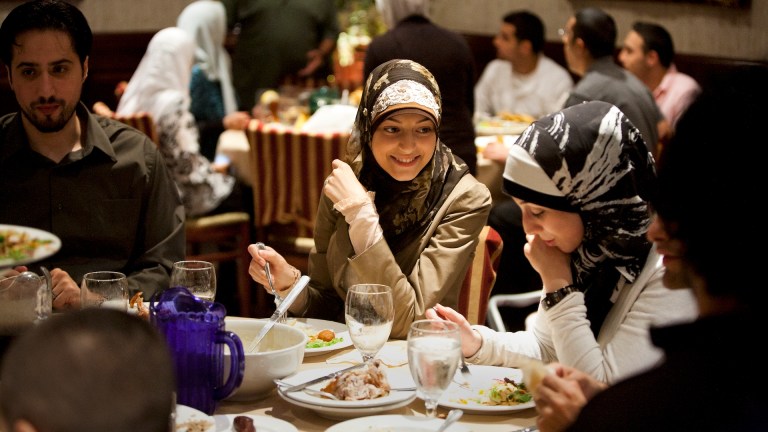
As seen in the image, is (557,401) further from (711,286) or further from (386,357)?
(386,357)

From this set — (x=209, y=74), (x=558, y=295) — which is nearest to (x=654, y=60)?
(x=209, y=74)

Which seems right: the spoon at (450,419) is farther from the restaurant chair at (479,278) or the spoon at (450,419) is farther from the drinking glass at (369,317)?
the restaurant chair at (479,278)

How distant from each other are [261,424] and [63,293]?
80 centimetres

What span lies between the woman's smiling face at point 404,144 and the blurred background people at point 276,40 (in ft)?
16.2

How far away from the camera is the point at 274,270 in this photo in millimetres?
2328

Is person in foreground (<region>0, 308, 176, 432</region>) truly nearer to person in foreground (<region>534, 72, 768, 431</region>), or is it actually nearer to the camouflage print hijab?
person in foreground (<region>534, 72, 768, 431</region>)

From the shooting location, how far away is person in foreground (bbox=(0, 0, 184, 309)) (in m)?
2.67

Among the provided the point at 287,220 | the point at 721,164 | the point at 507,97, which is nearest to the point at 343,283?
the point at 721,164

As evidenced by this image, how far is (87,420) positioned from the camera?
1073 mm

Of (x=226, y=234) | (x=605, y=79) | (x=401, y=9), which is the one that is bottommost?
(x=226, y=234)

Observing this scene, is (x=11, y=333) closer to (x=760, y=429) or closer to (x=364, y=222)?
(x=364, y=222)

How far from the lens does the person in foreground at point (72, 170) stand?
2.67 m

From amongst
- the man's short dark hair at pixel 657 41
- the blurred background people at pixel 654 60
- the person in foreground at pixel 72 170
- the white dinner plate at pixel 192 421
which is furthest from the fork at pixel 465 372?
the man's short dark hair at pixel 657 41

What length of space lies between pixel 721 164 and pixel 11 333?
4.72ft
